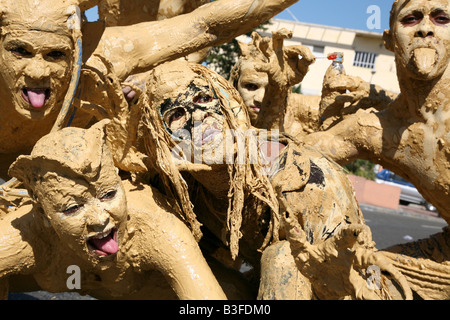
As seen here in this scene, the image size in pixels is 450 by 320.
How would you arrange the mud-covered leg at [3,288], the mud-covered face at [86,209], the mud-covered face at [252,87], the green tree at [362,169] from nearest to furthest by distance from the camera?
the mud-covered face at [86,209], the mud-covered leg at [3,288], the mud-covered face at [252,87], the green tree at [362,169]

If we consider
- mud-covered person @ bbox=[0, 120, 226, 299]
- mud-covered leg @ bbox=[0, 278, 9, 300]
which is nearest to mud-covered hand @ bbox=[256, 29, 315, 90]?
mud-covered person @ bbox=[0, 120, 226, 299]

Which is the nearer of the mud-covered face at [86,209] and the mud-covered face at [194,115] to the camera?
the mud-covered face at [86,209]

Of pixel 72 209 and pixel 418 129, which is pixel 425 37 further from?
pixel 72 209

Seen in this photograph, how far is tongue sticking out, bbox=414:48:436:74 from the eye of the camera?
2.26 m

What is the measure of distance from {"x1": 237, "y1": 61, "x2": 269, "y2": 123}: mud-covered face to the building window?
13357 mm

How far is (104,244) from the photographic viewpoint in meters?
1.88

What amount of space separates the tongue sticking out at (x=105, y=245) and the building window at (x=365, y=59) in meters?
15.3

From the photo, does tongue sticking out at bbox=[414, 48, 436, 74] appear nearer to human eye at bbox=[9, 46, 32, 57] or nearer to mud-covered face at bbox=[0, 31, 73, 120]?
mud-covered face at bbox=[0, 31, 73, 120]

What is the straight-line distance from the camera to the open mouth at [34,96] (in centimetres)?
208

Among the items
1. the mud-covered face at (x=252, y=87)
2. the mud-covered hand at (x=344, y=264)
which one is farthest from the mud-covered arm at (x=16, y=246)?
the mud-covered face at (x=252, y=87)

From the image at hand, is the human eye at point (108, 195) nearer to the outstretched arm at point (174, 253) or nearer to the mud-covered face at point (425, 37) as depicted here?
the outstretched arm at point (174, 253)

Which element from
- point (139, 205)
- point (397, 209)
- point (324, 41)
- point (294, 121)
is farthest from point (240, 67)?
point (324, 41)

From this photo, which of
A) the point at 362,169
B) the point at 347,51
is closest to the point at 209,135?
the point at 362,169

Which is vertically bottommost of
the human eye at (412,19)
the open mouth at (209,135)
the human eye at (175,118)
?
the open mouth at (209,135)
